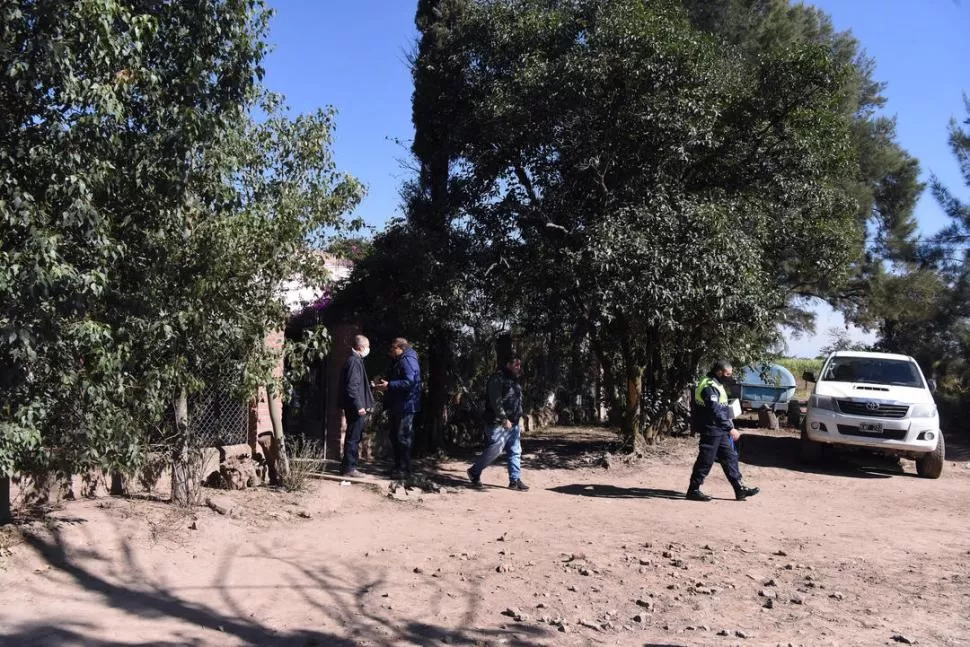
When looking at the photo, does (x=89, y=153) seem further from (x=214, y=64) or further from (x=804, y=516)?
(x=804, y=516)

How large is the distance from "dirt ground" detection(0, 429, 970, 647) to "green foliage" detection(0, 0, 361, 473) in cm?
89

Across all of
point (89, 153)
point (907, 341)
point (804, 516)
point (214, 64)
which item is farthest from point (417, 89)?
point (907, 341)

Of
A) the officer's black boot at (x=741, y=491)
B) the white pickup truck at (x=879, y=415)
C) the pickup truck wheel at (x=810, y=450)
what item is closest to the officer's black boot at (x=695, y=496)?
the officer's black boot at (x=741, y=491)

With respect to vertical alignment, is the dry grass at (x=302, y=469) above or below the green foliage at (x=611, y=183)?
below

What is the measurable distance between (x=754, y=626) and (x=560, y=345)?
8.06 meters

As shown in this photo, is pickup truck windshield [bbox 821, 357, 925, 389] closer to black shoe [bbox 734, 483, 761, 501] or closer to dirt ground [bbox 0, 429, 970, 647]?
dirt ground [bbox 0, 429, 970, 647]

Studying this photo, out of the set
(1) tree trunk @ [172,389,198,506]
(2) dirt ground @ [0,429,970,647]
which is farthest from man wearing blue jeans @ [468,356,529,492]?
(1) tree trunk @ [172,389,198,506]

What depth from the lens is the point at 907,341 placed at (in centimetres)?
2098

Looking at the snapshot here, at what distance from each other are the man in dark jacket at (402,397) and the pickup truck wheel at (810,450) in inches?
268

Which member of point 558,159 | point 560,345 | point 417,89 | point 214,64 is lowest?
point 560,345

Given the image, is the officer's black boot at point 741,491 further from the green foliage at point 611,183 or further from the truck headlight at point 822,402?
the truck headlight at point 822,402

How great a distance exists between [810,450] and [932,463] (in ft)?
5.68

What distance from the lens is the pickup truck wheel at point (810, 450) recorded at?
521 inches

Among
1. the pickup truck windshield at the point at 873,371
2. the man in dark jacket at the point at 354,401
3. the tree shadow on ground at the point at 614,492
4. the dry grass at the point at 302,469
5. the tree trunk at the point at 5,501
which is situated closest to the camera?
the tree trunk at the point at 5,501
